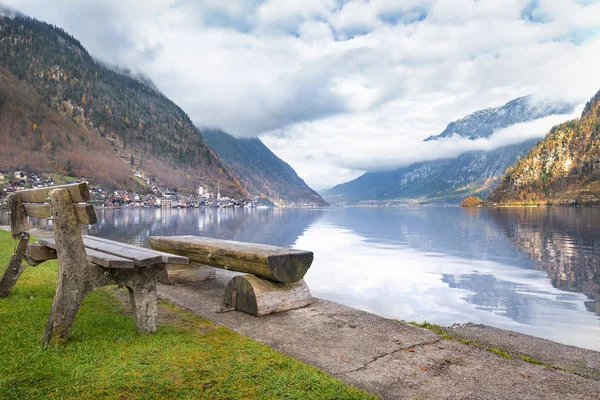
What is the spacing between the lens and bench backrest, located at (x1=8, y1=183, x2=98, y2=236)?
4758 millimetres

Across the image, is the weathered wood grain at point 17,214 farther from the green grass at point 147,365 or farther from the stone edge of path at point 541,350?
the stone edge of path at point 541,350

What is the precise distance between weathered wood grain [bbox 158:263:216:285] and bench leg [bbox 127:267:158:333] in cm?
399

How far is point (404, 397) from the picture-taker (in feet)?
13.1

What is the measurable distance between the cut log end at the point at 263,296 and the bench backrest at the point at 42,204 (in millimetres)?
3049

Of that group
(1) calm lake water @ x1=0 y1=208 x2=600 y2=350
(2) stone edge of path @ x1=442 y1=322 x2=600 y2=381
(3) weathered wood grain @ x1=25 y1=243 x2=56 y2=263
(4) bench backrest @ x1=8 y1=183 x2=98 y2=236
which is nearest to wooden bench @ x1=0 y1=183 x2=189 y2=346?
(4) bench backrest @ x1=8 y1=183 x2=98 y2=236

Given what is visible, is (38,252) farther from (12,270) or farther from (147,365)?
(147,365)

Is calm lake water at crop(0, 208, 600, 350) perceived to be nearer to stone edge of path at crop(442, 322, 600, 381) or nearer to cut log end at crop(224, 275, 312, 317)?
stone edge of path at crop(442, 322, 600, 381)

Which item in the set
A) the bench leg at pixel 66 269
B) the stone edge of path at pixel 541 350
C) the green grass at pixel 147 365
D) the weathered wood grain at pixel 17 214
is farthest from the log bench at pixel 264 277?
the weathered wood grain at pixel 17 214

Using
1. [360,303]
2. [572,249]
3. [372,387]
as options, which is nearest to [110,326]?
[372,387]

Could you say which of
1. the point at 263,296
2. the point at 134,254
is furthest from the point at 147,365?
the point at 263,296

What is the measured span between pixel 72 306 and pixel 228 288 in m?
3.09

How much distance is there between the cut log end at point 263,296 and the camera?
702 centimetres

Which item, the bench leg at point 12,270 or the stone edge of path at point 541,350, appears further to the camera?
the bench leg at point 12,270

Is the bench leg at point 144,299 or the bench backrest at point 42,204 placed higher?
the bench backrest at point 42,204
